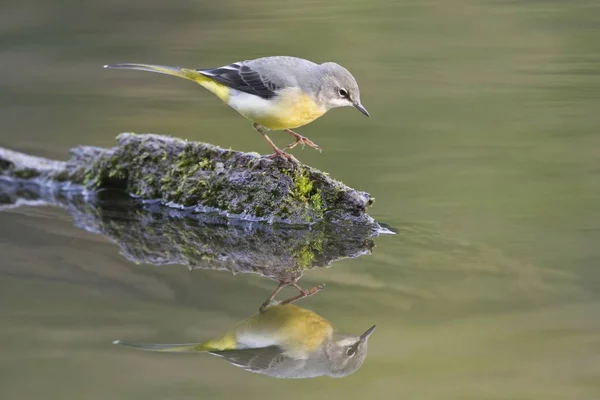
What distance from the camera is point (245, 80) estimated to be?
275 inches

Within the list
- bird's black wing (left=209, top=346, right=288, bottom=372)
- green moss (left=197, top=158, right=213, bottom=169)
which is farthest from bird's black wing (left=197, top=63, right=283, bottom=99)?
bird's black wing (left=209, top=346, right=288, bottom=372)

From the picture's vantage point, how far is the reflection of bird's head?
447cm

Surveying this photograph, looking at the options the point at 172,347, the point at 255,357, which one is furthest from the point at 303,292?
the point at 172,347

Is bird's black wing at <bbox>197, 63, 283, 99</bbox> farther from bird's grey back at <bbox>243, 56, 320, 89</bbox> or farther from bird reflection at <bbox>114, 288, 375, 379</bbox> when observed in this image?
bird reflection at <bbox>114, 288, 375, 379</bbox>

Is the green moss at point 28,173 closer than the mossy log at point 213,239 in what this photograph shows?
No

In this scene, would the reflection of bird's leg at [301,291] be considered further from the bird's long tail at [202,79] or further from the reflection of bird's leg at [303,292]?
the bird's long tail at [202,79]

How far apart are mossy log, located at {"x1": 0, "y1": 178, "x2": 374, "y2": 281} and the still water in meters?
0.04

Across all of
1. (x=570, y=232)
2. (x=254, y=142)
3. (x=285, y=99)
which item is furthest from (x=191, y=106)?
(x=570, y=232)

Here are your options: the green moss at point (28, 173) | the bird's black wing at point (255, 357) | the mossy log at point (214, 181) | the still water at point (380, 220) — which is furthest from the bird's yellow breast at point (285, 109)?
the green moss at point (28, 173)

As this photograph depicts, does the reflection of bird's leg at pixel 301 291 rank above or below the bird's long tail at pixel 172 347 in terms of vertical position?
below

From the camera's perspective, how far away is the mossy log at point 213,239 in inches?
247

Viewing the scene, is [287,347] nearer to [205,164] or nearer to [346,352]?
[346,352]

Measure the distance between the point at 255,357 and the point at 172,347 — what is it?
46 centimetres

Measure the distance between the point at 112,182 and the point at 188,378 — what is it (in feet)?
13.6
